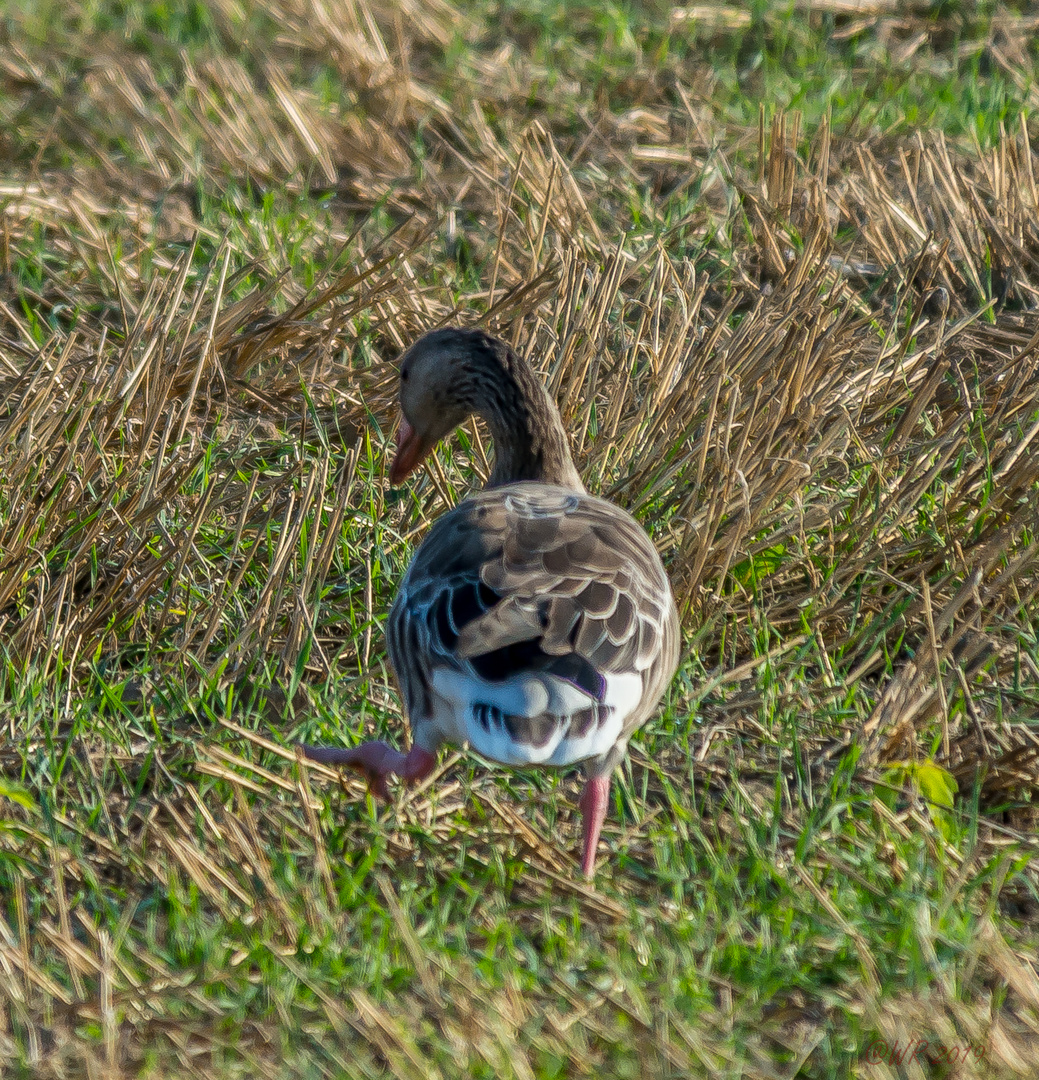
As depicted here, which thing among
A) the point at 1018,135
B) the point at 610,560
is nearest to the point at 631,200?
the point at 1018,135

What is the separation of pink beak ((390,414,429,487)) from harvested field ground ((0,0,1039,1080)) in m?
0.14

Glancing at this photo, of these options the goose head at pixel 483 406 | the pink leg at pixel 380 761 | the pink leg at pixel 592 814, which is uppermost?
the goose head at pixel 483 406

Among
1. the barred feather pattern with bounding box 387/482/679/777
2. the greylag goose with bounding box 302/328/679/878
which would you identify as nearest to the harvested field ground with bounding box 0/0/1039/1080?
the greylag goose with bounding box 302/328/679/878

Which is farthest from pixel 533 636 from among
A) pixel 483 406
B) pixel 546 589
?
pixel 483 406

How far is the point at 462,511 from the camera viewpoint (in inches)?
146

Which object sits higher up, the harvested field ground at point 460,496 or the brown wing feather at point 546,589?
the brown wing feather at point 546,589

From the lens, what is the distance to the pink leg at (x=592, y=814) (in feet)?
11.1

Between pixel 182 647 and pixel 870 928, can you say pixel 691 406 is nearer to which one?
pixel 182 647

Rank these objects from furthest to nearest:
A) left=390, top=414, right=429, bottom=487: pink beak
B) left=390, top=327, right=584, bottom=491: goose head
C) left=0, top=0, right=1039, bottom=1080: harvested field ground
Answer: left=390, top=414, right=429, bottom=487: pink beak
left=390, top=327, right=584, bottom=491: goose head
left=0, top=0, right=1039, bottom=1080: harvested field ground

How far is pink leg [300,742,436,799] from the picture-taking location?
138 inches

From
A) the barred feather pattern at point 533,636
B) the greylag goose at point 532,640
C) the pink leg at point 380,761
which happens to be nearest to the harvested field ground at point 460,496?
the pink leg at point 380,761

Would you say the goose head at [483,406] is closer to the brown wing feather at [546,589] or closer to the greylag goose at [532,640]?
the greylag goose at [532,640]

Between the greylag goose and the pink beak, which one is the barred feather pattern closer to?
the greylag goose

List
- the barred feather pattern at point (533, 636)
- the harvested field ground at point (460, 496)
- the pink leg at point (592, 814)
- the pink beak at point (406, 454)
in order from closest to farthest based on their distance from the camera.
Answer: the harvested field ground at point (460, 496), the barred feather pattern at point (533, 636), the pink leg at point (592, 814), the pink beak at point (406, 454)
